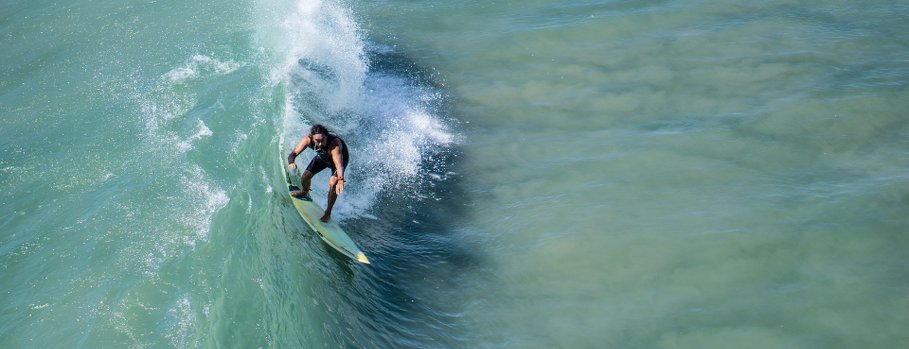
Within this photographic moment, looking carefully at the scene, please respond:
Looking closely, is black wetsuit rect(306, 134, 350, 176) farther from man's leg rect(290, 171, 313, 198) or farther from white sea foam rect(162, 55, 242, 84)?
white sea foam rect(162, 55, 242, 84)

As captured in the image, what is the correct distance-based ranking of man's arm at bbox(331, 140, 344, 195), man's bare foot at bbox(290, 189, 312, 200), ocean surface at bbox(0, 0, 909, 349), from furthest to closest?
man's bare foot at bbox(290, 189, 312, 200), man's arm at bbox(331, 140, 344, 195), ocean surface at bbox(0, 0, 909, 349)

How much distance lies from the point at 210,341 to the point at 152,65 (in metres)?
9.73

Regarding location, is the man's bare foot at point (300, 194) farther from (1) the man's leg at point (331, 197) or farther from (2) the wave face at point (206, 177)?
(1) the man's leg at point (331, 197)

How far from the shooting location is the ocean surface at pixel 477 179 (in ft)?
→ 27.3

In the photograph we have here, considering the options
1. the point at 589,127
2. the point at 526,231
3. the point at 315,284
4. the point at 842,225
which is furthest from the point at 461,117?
the point at 842,225

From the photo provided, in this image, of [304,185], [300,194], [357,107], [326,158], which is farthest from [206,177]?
[357,107]

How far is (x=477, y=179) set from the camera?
1147cm

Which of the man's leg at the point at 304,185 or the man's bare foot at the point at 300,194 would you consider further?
the man's bare foot at the point at 300,194

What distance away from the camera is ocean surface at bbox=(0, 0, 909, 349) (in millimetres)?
8320

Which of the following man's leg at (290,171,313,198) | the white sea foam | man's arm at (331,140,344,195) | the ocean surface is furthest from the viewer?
the white sea foam

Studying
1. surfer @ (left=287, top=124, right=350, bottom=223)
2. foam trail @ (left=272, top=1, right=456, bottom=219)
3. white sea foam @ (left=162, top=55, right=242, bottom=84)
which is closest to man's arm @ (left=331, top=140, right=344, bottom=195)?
surfer @ (left=287, top=124, right=350, bottom=223)

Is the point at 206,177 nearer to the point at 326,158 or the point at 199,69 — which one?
the point at 326,158

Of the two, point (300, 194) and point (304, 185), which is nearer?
point (304, 185)

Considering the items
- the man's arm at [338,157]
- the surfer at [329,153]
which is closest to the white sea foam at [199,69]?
the surfer at [329,153]
